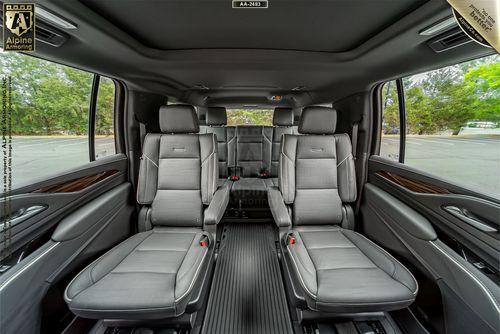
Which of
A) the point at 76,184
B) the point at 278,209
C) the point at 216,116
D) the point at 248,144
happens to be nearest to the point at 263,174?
the point at 248,144

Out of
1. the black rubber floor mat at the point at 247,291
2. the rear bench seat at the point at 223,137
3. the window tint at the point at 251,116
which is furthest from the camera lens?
the window tint at the point at 251,116

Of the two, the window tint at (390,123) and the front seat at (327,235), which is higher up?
the window tint at (390,123)

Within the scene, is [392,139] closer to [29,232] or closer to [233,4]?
[233,4]

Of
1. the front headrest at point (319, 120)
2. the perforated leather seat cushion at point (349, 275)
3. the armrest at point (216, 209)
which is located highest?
the front headrest at point (319, 120)

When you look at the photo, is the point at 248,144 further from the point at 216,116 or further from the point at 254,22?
the point at 254,22

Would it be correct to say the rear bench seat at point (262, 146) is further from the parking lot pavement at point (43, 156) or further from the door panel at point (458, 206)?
the parking lot pavement at point (43, 156)

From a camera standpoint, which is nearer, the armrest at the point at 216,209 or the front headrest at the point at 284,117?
the armrest at the point at 216,209

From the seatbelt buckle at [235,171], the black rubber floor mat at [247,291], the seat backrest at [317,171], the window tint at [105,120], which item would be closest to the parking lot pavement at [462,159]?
the seat backrest at [317,171]

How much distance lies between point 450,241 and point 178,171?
7.00 feet

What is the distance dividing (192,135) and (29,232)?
54.0 inches

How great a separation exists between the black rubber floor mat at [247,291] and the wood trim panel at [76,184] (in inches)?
53.6

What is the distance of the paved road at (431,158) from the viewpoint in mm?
1306

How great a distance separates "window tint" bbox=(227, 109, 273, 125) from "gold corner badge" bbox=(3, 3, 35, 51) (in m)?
3.35

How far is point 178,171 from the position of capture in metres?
2.12
